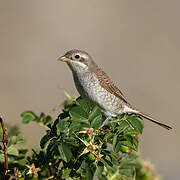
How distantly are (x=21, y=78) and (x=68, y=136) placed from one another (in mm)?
10418

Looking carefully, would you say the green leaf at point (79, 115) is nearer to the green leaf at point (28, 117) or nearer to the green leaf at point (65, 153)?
the green leaf at point (65, 153)

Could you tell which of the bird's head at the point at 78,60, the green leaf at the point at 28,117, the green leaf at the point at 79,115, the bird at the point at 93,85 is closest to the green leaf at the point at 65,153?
the green leaf at the point at 79,115

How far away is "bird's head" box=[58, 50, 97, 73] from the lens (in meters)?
4.26

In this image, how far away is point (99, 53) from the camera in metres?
15.1

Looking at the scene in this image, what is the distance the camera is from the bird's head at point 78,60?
426 cm

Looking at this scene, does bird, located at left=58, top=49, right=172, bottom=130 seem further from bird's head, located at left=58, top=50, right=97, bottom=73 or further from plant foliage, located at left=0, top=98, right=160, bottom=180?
plant foliage, located at left=0, top=98, right=160, bottom=180

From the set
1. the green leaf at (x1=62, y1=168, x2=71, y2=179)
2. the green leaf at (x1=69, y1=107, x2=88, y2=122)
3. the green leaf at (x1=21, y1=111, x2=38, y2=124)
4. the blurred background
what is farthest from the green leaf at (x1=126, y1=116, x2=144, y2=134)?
the blurred background

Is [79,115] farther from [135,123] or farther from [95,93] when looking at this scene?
[95,93]

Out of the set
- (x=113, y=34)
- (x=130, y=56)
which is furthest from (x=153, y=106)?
(x=113, y=34)

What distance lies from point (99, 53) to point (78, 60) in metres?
10.9

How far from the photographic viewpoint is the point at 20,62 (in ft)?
43.8

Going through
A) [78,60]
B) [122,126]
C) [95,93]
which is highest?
[78,60]

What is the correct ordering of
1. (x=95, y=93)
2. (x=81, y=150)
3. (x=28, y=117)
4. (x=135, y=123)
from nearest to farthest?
(x=81, y=150), (x=135, y=123), (x=28, y=117), (x=95, y=93)

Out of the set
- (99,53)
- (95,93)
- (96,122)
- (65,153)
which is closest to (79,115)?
(96,122)
